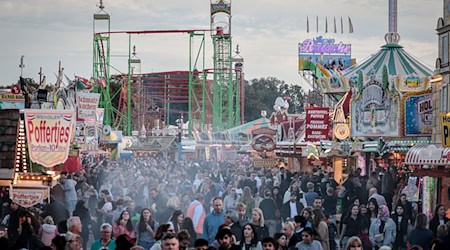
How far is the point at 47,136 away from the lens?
1703 cm

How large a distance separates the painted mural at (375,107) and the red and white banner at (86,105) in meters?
11.9

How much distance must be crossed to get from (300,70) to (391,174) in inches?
2949

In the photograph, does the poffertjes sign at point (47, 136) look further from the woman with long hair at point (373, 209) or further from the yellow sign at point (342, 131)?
the yellow sign at point (342, 131)

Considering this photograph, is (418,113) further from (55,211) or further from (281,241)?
(281,241)

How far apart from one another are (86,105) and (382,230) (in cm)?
2754

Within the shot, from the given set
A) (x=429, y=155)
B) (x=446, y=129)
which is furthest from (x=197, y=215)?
(x=429, y=155)

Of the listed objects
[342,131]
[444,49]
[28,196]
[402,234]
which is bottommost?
[402,234]

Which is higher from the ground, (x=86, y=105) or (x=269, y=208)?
(x=86, y=105)

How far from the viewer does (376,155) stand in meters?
34.4

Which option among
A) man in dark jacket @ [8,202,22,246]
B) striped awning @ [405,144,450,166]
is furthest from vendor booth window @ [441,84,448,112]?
man in dark jacket @ [8,202,22,246]

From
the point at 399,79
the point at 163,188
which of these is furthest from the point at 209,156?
the point at 163,188

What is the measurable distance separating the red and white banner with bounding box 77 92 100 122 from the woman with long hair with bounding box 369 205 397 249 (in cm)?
2677

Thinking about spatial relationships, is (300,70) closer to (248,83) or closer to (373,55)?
(373,55)

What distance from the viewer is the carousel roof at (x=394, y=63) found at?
3466 cm
